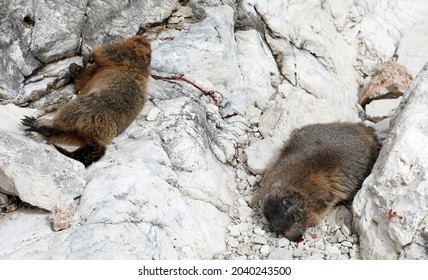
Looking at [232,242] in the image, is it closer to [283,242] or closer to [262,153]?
[283,242]

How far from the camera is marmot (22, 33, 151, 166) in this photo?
275 inches

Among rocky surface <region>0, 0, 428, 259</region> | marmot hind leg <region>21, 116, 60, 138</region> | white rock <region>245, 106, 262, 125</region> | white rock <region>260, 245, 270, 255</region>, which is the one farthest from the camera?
white rock <region>245, 106, 262, 125</region>

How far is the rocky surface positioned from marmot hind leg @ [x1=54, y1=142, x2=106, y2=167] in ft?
0.46

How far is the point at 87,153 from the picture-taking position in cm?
679

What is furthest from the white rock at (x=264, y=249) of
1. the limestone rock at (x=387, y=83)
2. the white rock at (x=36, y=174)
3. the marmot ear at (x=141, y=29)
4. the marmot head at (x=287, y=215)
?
the marmot ear at (x=141, y=29)

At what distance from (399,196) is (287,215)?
130cm

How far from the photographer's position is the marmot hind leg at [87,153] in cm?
672

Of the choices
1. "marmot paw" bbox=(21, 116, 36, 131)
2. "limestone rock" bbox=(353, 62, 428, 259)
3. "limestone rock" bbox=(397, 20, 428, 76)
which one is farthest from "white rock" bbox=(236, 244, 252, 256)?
"limestone rock" bbox=(397, 20, 428, 76)

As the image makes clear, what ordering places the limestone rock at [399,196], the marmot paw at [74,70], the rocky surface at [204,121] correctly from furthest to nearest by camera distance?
1. the marmot paw at [74,70]
2. the rocky surface at [204,121]
3. the limestone rock at [399,196]

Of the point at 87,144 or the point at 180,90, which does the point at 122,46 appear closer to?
the point at 180,90

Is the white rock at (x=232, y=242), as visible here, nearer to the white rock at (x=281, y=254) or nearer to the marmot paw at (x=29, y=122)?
the white rock at (x=281, y=254)

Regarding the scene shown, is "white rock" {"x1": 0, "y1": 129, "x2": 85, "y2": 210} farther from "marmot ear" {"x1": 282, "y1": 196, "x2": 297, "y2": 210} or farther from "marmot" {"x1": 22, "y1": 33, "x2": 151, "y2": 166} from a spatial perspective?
"marmot ear" {"x1": 282, "y1": 196, "x2": 297, "y2": 210}

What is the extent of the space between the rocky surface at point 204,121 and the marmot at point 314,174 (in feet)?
0.67

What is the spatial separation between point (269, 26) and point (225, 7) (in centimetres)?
78
